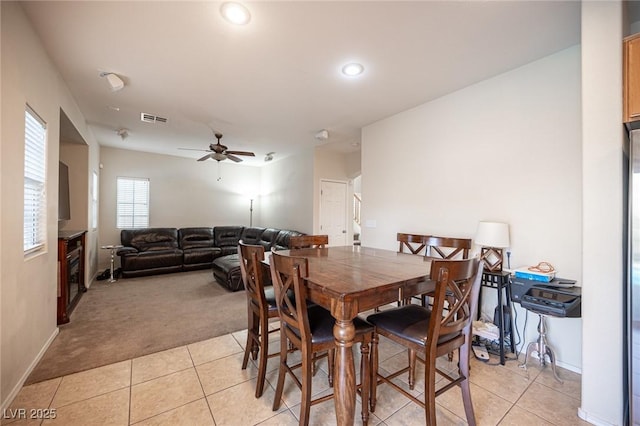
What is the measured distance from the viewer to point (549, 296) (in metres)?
1.92

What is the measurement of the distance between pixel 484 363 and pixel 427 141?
8.09ft

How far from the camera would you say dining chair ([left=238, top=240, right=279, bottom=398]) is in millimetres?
1820

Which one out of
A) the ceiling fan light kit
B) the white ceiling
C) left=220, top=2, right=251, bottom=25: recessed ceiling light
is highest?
the white ceiling

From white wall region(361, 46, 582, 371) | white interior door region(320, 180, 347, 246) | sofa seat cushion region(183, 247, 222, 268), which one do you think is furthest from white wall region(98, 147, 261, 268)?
white wall region(361, 46, 582, 371)

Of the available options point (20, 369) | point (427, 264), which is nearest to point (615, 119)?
point (427, 264)

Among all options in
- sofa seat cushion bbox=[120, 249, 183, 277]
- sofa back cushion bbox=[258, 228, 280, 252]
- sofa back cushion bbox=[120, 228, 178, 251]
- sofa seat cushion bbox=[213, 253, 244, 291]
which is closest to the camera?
sofa seat cushion bbox=[213, 253, 244, 291]

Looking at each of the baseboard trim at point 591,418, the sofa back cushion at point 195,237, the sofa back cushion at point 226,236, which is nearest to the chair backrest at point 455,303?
the baseboard trim at point 591,418

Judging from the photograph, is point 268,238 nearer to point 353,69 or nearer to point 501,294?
point 353,69

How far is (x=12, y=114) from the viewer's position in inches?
68.1

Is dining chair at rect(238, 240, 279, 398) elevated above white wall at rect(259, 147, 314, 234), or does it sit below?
below

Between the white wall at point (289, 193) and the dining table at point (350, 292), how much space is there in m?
3.82

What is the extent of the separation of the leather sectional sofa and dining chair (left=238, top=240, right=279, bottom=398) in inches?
84.1

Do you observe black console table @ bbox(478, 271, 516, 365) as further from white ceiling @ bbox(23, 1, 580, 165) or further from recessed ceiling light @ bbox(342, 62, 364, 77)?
recessed ceiling light @ bbox(342, 62, 364, 77)

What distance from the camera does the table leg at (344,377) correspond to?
129cm
